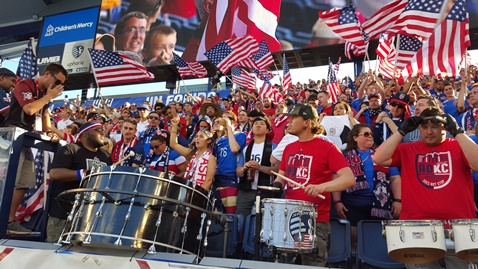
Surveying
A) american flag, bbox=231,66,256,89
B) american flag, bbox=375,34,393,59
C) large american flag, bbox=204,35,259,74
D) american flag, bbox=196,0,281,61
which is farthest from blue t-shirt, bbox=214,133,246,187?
american flag, bbox=196,0,281,61

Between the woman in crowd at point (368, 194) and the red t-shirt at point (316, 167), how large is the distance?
3.03ft

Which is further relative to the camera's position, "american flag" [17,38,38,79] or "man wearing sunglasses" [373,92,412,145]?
"american flag" [17,38,38,79]

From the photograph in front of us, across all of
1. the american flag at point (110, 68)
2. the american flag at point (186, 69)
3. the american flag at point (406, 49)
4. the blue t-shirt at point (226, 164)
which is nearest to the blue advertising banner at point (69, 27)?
the american flag at point (186, 69)

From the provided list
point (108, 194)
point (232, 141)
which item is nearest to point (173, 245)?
point (108, 194)

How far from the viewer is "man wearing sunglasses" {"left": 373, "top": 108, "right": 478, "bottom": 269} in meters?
3.63

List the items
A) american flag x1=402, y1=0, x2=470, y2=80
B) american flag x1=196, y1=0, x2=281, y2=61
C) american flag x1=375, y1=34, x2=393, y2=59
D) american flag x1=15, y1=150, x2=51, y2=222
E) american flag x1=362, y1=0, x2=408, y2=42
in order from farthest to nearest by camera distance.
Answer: american flag x1=196, y1=0, x2=281, y2=61 → american flag x1=375, y1=34, x2=393, y2=59 → american flag x1=362, y1=0, x2=408, y2=42 → american flag x1=402, y1=0, x2=470, y2=80 → american flag x1=15, y1=150, x2=51, y2=222

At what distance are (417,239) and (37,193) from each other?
449cm

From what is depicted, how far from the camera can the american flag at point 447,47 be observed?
29.3ft

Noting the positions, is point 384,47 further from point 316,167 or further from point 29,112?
point 29,112

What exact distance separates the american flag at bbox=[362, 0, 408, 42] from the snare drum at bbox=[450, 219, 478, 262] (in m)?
7.40

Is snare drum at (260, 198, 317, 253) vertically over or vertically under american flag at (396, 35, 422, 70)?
under

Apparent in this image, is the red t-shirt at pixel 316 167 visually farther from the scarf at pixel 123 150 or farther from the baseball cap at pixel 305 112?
the scarf at pixel 123 150

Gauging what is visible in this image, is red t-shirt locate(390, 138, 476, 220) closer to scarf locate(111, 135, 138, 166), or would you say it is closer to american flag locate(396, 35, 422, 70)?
scarf locate(111, 135, 138, 166)

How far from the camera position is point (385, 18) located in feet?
31.1
